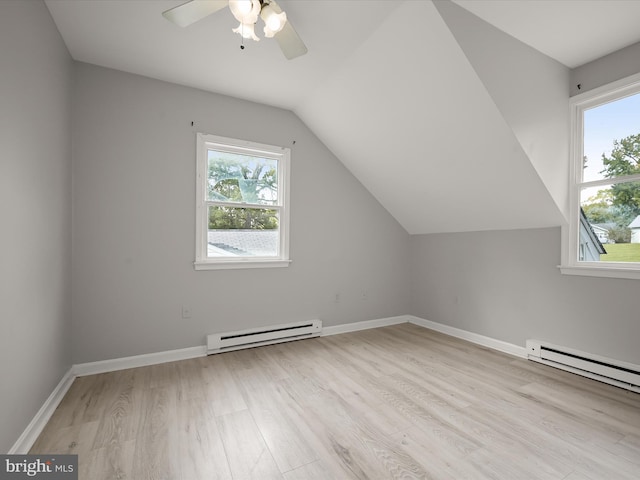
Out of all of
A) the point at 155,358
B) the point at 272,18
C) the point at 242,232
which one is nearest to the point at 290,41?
the point at 272,18

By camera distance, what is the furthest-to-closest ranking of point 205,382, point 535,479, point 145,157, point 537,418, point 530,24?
point 145,157
point 205,382
point 530,24
point 537,418
point 535,479

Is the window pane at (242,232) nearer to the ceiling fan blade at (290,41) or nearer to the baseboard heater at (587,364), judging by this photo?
the ceiling fan blade at (290,41)

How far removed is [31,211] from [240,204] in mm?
1771

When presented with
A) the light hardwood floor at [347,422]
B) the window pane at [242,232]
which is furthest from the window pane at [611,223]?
the window pane at [242,232]

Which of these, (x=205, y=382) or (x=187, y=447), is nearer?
(x=187, y=447)

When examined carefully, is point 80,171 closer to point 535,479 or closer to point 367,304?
point 367,304

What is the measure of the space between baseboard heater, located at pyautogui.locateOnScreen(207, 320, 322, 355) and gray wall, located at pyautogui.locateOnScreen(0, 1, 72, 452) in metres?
1.21

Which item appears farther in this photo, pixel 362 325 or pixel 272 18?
pixel 362 325

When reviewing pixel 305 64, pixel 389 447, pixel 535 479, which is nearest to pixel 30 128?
pixel 305 64

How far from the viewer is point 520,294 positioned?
313 cm

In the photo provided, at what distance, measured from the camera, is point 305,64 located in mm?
2693

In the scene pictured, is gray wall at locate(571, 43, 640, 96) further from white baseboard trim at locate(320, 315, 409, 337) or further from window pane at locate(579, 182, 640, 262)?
white baseboard trim at locate(320, 315, 409, 337)

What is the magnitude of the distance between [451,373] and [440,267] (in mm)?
1645

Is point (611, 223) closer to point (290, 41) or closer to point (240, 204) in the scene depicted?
point (290, 41)
